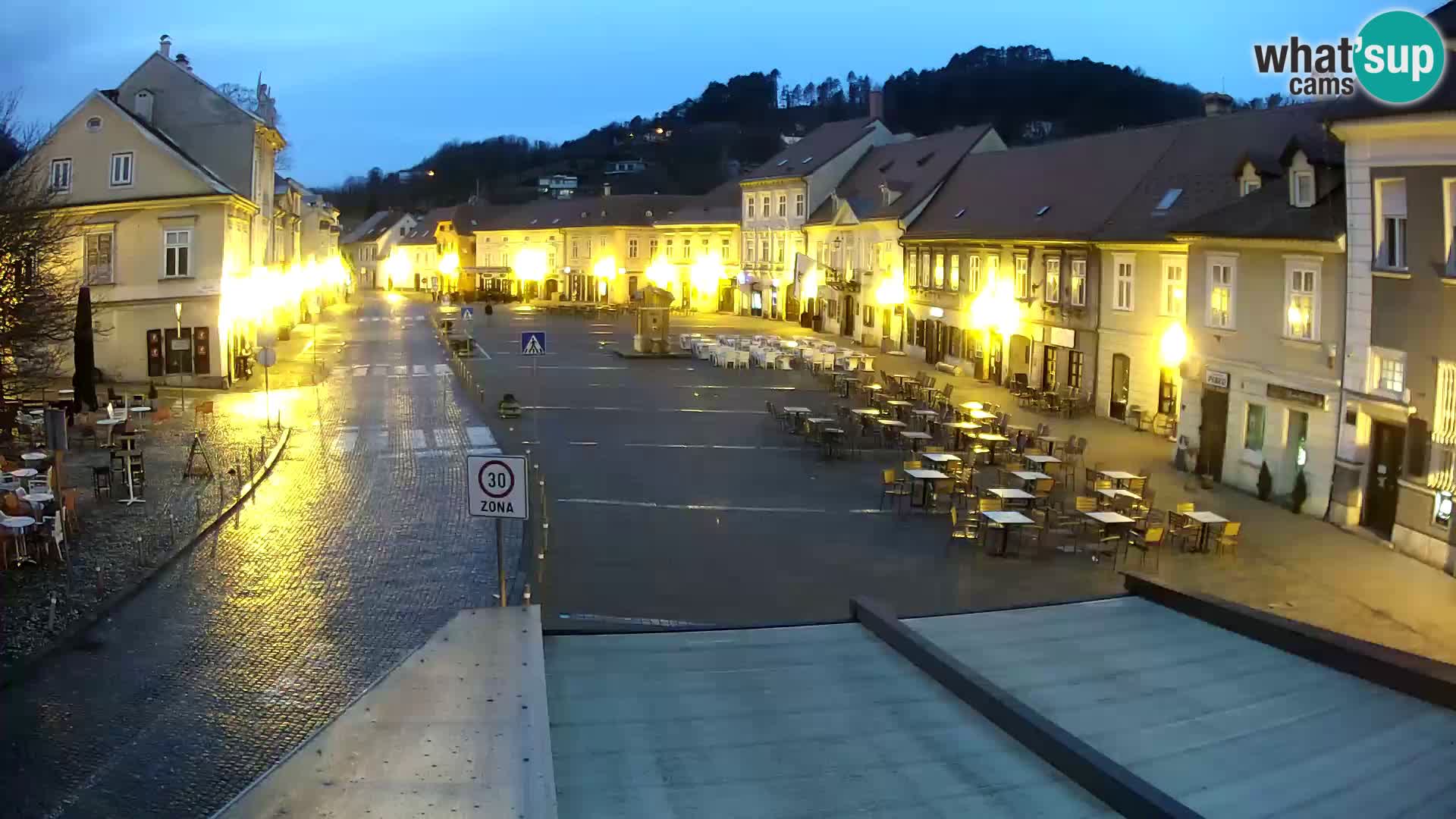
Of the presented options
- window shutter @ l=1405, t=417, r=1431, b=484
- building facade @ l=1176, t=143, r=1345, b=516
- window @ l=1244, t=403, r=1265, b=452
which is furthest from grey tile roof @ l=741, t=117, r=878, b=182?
window shutter @ l=1405, t=417, r=1431, b=484

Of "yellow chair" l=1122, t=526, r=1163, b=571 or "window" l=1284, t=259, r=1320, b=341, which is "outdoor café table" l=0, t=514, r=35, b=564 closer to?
"yellow chair" l=1122, t=526, r=1163, b=571

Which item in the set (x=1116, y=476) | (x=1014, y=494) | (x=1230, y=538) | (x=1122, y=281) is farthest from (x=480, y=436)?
(x=1122, y=281)

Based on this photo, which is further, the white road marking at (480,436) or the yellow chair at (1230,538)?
the white road marking at (480,436)

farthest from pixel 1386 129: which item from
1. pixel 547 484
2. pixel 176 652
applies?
pixel 176 652

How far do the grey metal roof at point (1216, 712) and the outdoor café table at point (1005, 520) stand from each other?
8.24 meters

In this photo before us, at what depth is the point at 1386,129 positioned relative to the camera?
19.9 m

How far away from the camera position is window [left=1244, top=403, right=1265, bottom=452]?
966 inches

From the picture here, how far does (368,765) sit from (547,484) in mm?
18226

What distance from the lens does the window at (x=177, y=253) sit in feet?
129

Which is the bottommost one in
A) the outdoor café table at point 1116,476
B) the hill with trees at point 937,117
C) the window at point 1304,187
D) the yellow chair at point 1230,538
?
the yellow chair at point 1230,538

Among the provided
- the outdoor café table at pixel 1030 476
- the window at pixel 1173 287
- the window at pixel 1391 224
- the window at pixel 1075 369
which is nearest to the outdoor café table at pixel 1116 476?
the outdoor café table at pixel 1030 476

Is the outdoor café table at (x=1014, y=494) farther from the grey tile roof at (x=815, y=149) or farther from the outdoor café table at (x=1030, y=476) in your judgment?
the grey tile roof at (x=815, y=149)

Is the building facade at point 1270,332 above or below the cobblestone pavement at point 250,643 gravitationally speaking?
above

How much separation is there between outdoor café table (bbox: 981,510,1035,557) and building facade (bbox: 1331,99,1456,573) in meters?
6.14
